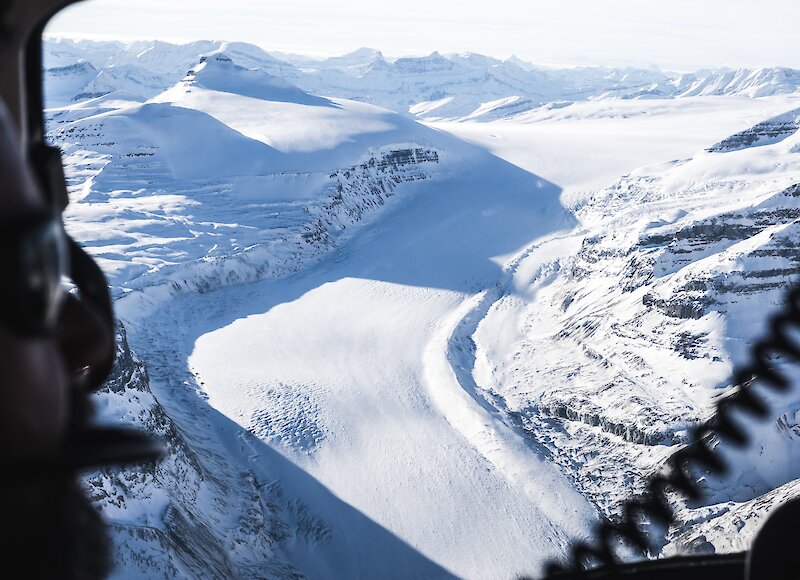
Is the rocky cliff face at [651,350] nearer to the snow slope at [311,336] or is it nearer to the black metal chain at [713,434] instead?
the snow slope at [311,336]

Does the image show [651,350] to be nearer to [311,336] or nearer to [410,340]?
[410,340]

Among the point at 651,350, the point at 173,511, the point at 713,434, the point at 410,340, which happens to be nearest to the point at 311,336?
the point at 410,340

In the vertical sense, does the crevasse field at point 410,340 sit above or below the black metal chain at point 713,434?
below

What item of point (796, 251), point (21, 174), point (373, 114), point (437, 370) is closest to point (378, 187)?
point (373, 114)

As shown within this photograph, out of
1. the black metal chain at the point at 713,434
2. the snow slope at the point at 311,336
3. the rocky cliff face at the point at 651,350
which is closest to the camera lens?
the black metal chain at the point at 713,434

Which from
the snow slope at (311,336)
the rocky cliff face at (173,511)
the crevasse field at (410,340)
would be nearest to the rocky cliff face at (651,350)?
the crevasse field at (410,340)
